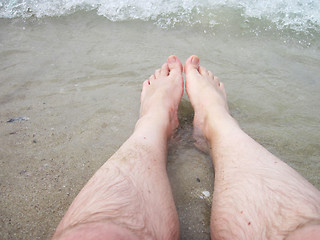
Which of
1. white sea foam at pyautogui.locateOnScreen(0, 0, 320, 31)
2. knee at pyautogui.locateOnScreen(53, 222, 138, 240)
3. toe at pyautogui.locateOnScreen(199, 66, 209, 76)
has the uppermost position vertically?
white sea foam at pyautogui.locateOnScreen(0, 0, 320, 31)

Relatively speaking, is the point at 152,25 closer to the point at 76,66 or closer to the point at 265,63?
the point at 76,66

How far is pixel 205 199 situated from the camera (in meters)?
1.23

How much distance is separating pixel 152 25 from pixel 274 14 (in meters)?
1.53

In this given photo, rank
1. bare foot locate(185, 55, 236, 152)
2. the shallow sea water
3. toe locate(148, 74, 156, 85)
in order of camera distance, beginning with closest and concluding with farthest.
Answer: the shallow sea water < bare foot locate(185, 55, 236, 152) < toe locate(148, 74, 156, 85)

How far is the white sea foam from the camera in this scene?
3.04 meters

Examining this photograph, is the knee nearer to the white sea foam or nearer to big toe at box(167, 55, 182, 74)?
big toe at box(167, 55, 182, 74)

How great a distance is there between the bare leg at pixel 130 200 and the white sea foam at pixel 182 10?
213cm

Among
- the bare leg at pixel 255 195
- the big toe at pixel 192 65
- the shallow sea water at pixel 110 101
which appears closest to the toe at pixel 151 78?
the shallow sea water at pixel 110 101

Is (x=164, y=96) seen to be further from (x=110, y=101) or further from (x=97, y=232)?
(x=97, y=232)

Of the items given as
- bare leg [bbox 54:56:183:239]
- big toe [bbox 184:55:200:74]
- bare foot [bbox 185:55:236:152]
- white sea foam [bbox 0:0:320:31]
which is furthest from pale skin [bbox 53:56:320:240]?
white sea foam [bbox 0:0:320:31]

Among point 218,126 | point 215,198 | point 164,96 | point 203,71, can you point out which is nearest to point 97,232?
point 215,198

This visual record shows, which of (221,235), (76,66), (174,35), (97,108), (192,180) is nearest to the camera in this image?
(221,235)

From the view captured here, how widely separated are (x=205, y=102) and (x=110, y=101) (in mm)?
695

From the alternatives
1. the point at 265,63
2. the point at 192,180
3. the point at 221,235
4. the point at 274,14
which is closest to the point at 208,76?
the point at 265,63
